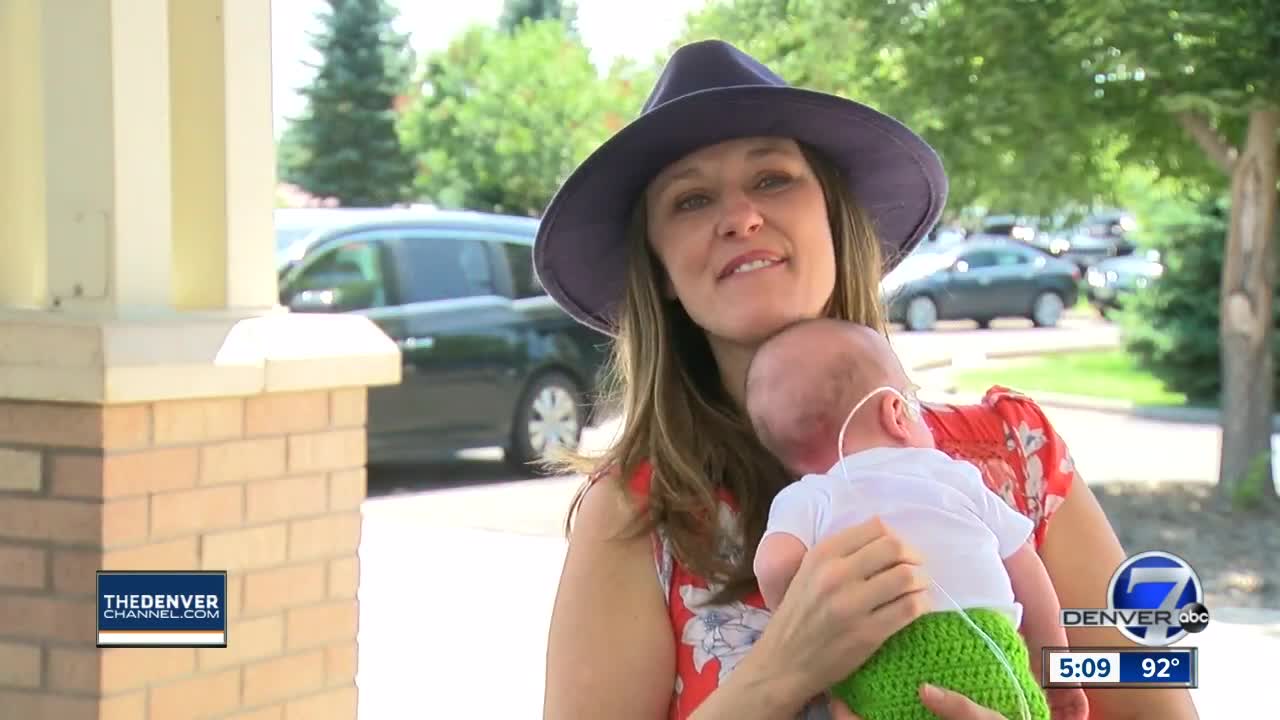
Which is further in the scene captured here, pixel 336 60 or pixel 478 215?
pixel 336 60

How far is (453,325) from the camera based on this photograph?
9977 millimetres

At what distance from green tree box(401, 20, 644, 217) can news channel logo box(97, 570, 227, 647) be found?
28636 millimetres

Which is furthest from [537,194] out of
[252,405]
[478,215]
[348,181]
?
[252,405]

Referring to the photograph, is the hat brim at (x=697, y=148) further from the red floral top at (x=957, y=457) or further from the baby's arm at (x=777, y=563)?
the baby's arm at (x=777, y=563)

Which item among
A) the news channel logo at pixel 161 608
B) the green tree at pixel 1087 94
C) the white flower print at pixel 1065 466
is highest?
the green tree at pixel 1087 94

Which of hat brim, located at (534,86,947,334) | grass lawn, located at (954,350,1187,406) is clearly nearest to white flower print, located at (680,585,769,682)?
hat brim, located at (534,86,947,334)

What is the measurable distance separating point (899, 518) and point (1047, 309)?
81.7 ft

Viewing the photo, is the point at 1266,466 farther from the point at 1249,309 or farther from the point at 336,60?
the point at 336,60

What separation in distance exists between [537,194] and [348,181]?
25.7 feet

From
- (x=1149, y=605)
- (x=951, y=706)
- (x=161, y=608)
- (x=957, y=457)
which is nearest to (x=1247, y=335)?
(x=161, y=608)

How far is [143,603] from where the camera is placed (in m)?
3.26

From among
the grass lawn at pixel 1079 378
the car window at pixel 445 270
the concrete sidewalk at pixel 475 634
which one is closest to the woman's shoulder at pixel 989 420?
the concrete sidewalk at pixel 475 634

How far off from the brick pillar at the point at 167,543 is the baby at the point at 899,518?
68.5 inches

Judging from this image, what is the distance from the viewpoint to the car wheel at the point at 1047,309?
25672 millimetres
